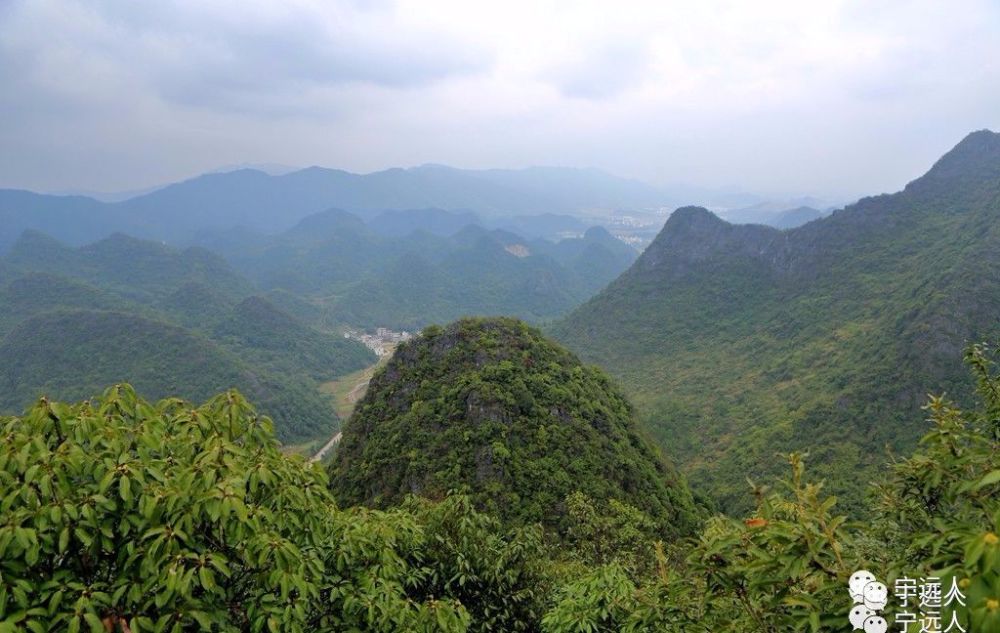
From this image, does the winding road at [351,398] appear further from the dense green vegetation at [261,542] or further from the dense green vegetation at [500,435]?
the dense green vegetation at [261,542]

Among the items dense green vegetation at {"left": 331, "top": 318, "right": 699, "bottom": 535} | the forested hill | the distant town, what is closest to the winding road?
the distant town

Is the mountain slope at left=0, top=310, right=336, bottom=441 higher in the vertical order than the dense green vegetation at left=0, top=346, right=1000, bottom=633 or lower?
lower

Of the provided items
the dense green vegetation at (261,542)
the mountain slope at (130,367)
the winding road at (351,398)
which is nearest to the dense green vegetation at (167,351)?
the mountain slope at (130,367)

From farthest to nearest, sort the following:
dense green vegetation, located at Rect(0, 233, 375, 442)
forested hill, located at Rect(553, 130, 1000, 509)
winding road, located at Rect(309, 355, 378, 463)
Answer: dense green vegetation, located at Rect(0, 233, 375, 442) → winding road, located at Rect(309, 355, 378, 463) → forested hill, located at Rect(553, 130, 1000, 509)

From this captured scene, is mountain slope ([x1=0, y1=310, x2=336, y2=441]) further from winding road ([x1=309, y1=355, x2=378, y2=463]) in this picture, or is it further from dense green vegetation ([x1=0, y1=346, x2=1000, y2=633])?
dense green vegetation ([x1=0, y1=346, x2=1000, y2=633])

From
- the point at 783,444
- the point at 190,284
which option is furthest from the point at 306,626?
the point at 190,284

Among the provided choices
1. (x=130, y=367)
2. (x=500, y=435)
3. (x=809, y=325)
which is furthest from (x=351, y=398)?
(x=500, y=435)

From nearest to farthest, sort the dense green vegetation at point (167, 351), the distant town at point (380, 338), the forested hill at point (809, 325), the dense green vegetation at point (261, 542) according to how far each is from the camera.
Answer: the dense green vegetation at point (261, 542)
the forested hill at point (809, 325)
the dense green vegetation at point (167, 351)
the distant town at point (380, 338)
